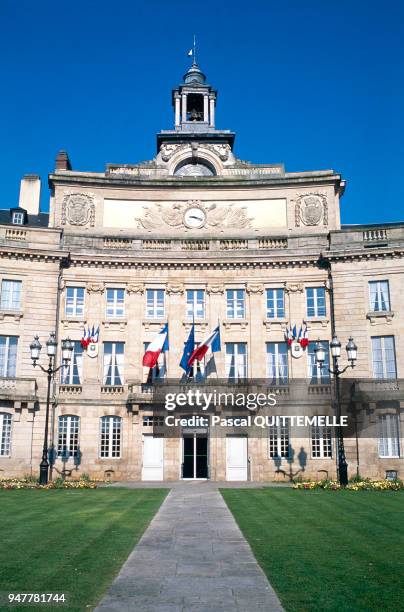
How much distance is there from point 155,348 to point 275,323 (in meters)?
7.97

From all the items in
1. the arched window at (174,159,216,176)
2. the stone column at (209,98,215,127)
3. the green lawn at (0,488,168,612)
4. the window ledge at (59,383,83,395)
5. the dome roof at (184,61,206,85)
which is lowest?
the green lawn at (0,488,168,612)

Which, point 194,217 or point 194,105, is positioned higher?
point 194,105

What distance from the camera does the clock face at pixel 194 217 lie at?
1640 inches

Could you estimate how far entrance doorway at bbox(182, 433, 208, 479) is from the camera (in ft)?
125

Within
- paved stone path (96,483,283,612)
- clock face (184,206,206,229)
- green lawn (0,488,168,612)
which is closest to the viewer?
paved stone path (96,483,283,612)

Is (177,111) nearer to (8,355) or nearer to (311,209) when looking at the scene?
(311,209)

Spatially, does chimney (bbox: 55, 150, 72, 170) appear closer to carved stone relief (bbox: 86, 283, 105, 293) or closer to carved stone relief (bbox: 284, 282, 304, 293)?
carved stone relief (bbox: 86, 283, 105, 293)

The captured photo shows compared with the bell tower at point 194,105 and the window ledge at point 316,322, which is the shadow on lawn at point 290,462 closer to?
the window ledge at point 316,322

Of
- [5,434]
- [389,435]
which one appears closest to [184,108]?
[5,434]

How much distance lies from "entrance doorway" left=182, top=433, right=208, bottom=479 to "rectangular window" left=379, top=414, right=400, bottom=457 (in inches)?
406

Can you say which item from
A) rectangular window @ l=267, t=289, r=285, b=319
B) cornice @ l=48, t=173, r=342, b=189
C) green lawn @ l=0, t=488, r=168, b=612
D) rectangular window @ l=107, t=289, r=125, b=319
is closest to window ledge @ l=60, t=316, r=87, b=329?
rectangular window @ l=107, t=289, r=125, b=319

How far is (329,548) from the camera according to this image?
13180mm

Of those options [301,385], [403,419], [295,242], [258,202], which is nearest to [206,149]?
[258,202]

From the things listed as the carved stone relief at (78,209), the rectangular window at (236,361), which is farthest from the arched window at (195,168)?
the rectangular window at (236,361)
